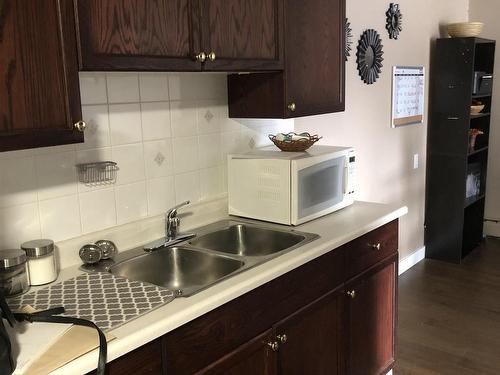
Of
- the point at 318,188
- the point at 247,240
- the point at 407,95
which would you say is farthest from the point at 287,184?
the point at 407,95

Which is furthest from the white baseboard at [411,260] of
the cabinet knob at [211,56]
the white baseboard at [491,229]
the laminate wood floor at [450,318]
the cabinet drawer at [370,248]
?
the cabinet knob at [211,56]

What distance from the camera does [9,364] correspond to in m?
1.13

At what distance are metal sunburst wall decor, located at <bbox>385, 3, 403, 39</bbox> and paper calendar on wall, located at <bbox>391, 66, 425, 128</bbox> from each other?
0.24 meters

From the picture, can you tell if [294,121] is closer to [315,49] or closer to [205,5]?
[315,49]

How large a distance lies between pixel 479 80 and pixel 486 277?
1565mm

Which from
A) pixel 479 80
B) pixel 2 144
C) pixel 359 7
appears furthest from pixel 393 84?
pixel 2 144

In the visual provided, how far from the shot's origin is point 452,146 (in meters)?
4.29

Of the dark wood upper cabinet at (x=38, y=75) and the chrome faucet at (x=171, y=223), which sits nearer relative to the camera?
the dark wood upper cabinet at (x=38, y=75)

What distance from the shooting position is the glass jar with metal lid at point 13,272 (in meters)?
1.52

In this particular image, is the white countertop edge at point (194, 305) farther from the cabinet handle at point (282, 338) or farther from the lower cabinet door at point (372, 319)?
the lower cabinet door at point (372, 319)

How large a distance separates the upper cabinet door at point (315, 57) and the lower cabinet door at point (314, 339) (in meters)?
0.82

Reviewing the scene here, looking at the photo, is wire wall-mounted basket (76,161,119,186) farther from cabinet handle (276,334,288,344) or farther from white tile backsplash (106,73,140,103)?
cabinet handle (276,334,288,344)

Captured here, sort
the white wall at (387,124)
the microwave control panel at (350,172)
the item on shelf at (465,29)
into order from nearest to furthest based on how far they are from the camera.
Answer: the microwave control panel at (350,172) < the white wall at (387,124) < the item on shelf at (465,29)

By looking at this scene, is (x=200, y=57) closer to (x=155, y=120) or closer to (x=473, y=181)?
(x=155, y=120)
